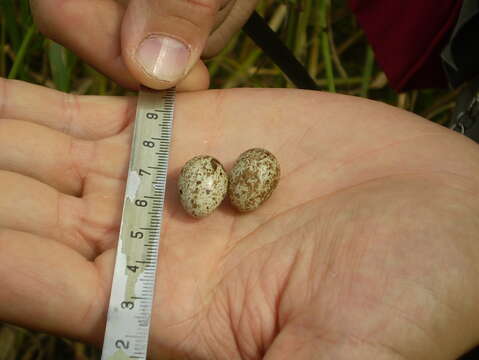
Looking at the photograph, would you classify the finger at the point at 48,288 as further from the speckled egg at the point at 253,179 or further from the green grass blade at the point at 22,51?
the green grass blade at the point at 22,51

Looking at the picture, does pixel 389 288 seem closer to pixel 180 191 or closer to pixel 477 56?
pixel 180 191

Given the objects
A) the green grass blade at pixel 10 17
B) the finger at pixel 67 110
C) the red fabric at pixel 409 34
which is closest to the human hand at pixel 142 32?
the finger at pixel 67 110

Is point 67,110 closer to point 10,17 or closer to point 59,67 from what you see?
point 59,67

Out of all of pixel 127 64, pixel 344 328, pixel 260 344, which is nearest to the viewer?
pixel 344 328

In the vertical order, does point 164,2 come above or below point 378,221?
above

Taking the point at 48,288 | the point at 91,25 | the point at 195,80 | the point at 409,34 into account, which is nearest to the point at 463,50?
the point at 409,34

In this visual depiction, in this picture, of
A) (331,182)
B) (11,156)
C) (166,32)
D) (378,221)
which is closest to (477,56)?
(331,182)

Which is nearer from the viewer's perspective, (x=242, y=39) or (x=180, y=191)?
(x=180, y=191)
